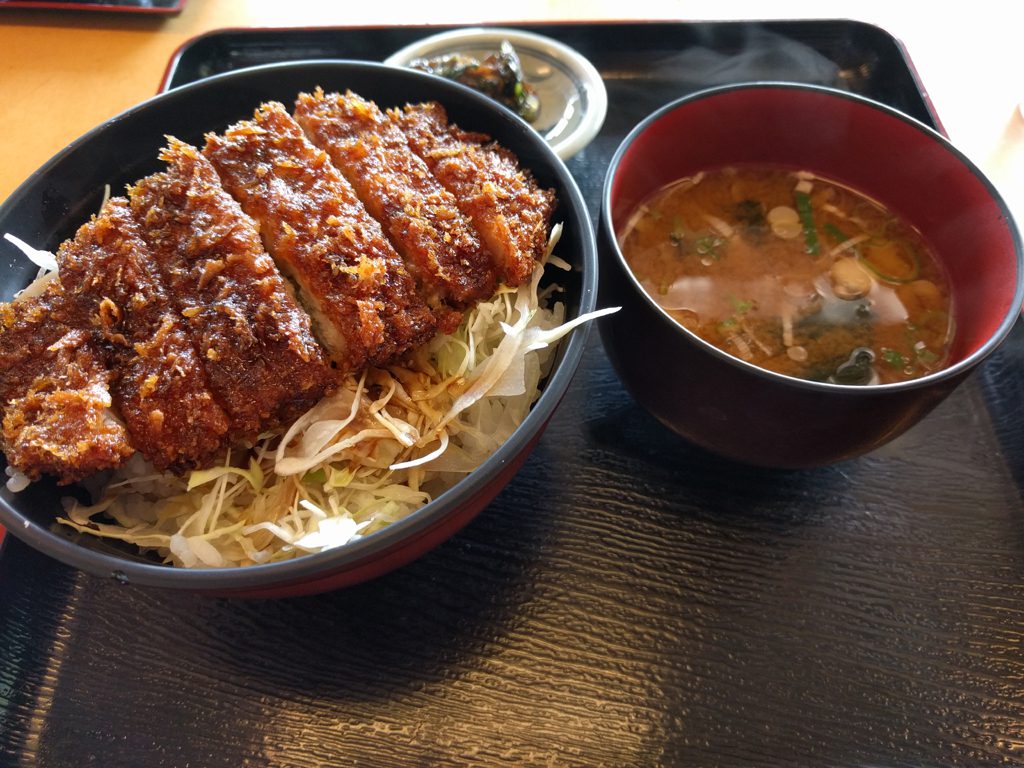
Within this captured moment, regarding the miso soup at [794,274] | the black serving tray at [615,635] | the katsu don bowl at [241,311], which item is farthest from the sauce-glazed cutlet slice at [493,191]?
the black serving tray at [615,635]

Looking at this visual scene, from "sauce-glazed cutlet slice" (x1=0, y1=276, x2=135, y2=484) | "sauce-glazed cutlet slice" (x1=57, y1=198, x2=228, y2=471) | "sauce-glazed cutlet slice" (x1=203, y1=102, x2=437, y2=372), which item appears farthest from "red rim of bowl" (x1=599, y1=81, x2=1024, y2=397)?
"sauce-glazed cutlet slice" (x1=0, y1=276, x2=135, y2=484)

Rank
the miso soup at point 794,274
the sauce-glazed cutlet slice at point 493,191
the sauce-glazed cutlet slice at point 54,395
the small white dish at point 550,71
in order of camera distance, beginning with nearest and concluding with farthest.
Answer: the sauce-glazed cutlet slice at point 54,395
the sauce-glazed cutlet slice at point 493,191
the miso soup at point 794,274
the small white dish at point 550,71

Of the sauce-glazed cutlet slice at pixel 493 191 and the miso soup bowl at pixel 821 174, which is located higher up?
the sauce-glazed cutlet slice at pixel 493 191

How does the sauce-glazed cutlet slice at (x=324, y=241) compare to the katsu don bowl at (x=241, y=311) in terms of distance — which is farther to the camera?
the sauce-glazed cutlet slice at (x=324, y=241)

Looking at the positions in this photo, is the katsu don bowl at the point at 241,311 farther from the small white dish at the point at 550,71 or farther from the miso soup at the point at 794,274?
the small white dish at the point at 550,71

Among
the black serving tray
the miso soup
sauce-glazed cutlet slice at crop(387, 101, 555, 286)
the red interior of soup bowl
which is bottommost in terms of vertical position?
the black serving tray

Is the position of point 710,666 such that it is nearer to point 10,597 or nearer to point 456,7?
point 10,597

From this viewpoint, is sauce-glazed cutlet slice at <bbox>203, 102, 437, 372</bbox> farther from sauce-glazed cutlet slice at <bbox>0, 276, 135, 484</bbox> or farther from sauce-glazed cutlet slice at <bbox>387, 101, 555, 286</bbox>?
sauce-glazed cutlet slice at <bbox>0, 276, 135, 484</bbox>

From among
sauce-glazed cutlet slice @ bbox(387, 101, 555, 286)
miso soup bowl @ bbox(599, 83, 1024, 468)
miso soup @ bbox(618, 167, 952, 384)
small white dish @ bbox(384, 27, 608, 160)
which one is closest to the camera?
miso soup bowl @ bbox(599, 83, 1024, 468)
